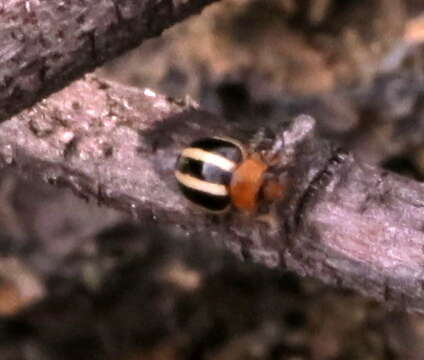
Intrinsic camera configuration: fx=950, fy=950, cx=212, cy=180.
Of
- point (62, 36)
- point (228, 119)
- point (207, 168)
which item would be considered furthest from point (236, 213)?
point (228, 119)

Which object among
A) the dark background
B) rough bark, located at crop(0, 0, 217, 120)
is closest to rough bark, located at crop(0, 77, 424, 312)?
rough bark, located at crop(0, 0, 217, 120)

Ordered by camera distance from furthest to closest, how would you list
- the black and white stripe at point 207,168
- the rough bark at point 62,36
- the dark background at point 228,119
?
the dark background at point 228,119 → the black and white stripe at point 207,168 → the rough bark at point 62,36

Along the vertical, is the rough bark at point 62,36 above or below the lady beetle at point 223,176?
above

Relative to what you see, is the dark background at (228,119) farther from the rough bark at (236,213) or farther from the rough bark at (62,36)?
the rough bark at (62,36)

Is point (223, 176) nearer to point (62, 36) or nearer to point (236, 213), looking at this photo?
point (236, 213)

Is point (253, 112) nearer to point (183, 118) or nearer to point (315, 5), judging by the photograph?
point (315, 5)

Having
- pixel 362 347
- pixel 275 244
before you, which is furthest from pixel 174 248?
pixel 275 244

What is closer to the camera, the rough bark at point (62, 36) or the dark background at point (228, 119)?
the rough bark at point (62, 36)

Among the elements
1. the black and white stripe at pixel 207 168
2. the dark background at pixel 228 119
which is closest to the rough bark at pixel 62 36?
the black and white stripe at pixel 207 168

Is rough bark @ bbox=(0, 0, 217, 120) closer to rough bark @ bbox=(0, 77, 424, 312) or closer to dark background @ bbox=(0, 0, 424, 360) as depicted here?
rough bark @ bbox=(0, 77, 424, 312)
